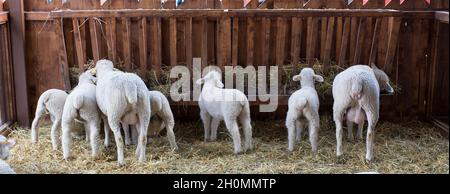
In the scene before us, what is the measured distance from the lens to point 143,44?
6016mm

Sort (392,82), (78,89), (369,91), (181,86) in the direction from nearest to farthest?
(369,91), (78,89), (181,86), (392,82)

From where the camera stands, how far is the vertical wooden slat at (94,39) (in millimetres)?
5953

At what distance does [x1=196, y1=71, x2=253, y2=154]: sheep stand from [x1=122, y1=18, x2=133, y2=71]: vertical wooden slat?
2.73ft

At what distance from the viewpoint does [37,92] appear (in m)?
6.54

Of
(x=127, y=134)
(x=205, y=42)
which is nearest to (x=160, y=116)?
(x=127, y=134)

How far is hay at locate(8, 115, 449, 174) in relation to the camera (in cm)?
505

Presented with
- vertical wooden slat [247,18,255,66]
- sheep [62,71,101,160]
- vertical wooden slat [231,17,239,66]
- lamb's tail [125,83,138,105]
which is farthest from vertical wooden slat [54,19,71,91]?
vertical wooden slat [247,18,255,66]

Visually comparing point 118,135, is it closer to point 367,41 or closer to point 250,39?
point 250,39

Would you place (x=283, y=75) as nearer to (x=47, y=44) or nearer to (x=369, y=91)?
(x=369, y=91)

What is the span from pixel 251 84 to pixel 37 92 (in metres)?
2.51

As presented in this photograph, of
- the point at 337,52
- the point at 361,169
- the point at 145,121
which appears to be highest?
the point at 337,52

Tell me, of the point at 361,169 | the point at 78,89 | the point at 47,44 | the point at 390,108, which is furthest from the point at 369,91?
the point at 47,44

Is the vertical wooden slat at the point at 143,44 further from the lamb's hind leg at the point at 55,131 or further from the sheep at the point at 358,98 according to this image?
the sheep at the point at 358,98

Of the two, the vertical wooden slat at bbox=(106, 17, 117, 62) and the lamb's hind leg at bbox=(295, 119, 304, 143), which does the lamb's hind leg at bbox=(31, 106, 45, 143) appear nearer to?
the vertical wooden slat at bbox=(106, 17, 117, 62)
